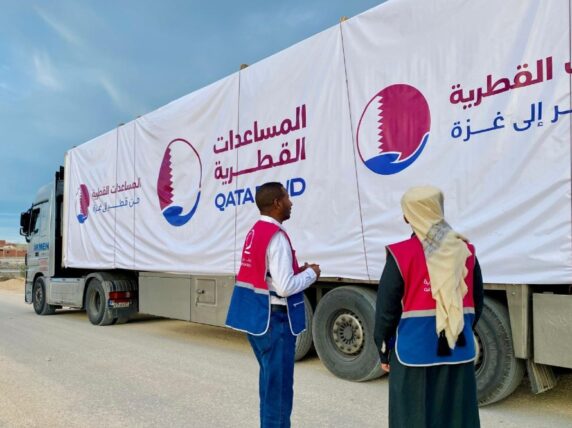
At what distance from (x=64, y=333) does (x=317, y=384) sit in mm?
5693

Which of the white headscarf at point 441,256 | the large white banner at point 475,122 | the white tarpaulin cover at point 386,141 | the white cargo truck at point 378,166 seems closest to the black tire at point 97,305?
the white cargo truck at point 378,166

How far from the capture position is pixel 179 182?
7.98 metres

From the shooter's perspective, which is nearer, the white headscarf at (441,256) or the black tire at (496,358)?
the white headscarf at (441,256)

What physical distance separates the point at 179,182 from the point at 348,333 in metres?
3.72

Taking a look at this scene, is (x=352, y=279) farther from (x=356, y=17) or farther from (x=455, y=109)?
(x=356, y=17)

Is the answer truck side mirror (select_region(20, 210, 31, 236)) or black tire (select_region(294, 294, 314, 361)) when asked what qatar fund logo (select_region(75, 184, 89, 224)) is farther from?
black tire (select_region(294, 294, 314, 361))

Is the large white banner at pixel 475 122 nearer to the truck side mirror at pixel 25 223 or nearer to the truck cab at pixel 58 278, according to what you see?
the truck cab at pixel 58 278

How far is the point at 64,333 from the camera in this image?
30.7ft

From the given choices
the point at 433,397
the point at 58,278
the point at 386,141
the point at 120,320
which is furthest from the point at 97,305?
the point at 433,397

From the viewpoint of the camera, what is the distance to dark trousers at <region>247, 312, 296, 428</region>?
303 cm

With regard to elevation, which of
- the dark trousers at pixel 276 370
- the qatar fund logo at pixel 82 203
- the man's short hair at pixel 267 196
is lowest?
the dark trousers at pixel 276 370

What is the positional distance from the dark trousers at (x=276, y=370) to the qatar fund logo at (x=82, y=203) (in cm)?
851

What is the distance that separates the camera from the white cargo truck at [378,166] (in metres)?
4.05

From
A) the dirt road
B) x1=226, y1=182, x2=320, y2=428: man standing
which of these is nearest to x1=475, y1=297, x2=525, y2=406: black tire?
the dirt road
